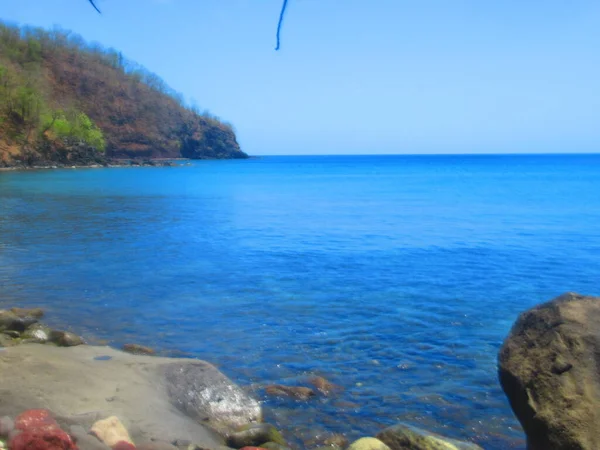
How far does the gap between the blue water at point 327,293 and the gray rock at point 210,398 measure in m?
0.41

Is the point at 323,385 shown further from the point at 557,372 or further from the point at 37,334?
the point at 37,334

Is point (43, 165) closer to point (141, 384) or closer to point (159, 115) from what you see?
point (159, 115)

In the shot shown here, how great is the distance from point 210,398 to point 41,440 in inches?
118

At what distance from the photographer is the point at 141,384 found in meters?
7.66

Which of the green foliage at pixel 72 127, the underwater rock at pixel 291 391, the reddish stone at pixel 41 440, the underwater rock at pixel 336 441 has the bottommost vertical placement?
the underwater rock at pixel 336 441

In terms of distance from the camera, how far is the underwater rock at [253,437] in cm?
651

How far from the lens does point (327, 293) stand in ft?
46.1

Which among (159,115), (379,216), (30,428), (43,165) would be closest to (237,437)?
(30,428)

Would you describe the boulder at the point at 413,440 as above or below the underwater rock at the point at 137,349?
above

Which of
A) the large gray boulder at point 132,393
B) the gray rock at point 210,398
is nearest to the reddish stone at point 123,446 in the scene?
the large gray boulder at point 132,393

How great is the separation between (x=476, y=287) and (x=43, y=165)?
81.5 metres

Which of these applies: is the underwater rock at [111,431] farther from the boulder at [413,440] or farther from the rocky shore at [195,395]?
the boulder at [413,440]

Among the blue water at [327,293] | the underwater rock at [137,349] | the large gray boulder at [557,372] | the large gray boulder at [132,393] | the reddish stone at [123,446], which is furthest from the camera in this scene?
the underwater rock at [137,349]

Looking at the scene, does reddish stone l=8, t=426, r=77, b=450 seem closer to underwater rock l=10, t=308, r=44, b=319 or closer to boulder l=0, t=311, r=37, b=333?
boulder l=0, t=311, r=37, b=333
